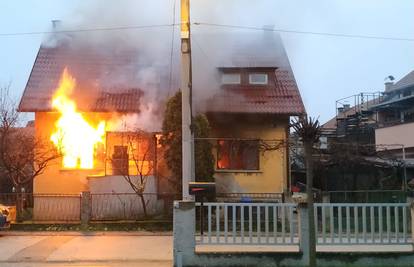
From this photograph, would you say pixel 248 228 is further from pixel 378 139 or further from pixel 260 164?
pixel 378 139

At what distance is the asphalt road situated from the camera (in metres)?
11.7

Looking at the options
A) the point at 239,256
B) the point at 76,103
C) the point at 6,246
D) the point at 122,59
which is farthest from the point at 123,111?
the point at 239,256

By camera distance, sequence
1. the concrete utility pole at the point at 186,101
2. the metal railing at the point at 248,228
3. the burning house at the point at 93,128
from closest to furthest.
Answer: the metal railing at the point at 248,228, the concrete utility pole at the point at 186,101, the burning house at the point at 93,128

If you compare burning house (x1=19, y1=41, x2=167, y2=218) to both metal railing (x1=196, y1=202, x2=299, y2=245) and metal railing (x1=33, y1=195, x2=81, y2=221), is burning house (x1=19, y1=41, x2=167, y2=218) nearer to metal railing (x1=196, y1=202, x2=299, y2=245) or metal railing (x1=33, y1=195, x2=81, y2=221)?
metal railing (x1=33, y1=195, x2=81, y2=221)

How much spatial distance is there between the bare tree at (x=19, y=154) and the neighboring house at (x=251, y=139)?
6.12 metres

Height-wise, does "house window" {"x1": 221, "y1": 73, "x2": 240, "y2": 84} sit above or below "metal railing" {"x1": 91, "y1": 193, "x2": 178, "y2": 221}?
above

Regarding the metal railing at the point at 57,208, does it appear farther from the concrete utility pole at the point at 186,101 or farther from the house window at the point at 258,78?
the house window at the point at 258,78

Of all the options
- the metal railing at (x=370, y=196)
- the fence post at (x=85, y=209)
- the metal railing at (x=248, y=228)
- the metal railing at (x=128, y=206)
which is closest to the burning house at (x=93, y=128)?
the metal railing at (x=128, y=206)

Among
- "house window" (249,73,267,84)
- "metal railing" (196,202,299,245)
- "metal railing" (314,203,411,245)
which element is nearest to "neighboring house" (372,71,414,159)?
"house window" (249,73,267,84)

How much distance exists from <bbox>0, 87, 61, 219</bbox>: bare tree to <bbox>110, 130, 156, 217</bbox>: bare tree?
2320 millimetres

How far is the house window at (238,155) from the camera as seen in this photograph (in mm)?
21844

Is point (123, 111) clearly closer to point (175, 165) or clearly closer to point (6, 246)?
point (175, 165)

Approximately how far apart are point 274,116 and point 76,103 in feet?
24.6

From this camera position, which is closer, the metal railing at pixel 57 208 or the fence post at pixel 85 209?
the fence post at pixel 85 209
